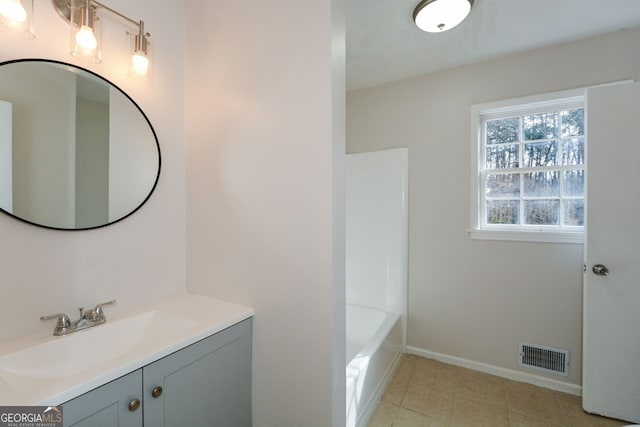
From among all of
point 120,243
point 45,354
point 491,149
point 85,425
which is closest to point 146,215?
point 120,243

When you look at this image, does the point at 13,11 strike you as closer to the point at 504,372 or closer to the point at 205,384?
the point at 205,384

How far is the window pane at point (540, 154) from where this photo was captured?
2.01 meters

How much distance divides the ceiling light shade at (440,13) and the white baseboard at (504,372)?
2469mm

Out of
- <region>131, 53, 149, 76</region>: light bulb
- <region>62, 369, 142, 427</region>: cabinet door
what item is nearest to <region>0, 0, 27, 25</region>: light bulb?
<region>131, 53, 149, 76</region>: light bulb

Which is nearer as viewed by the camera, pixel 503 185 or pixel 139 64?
pixel 139 64

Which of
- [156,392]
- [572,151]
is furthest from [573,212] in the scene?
[156,392]

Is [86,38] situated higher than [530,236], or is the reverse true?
[86,38]

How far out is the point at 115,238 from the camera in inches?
50.9

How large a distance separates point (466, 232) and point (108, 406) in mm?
2355

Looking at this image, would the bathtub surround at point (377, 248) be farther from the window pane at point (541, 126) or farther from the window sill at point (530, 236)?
the window pane at point (541, 126)

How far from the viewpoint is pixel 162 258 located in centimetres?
149

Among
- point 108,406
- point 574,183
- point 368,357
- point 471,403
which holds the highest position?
point 574,183

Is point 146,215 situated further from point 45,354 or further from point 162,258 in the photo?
point 45,354

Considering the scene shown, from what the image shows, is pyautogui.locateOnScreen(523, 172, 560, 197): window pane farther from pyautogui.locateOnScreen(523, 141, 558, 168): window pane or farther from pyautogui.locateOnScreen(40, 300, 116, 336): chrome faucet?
pyautogui.locateOnScreen(40, 300, 116, 336): chrome faucet
